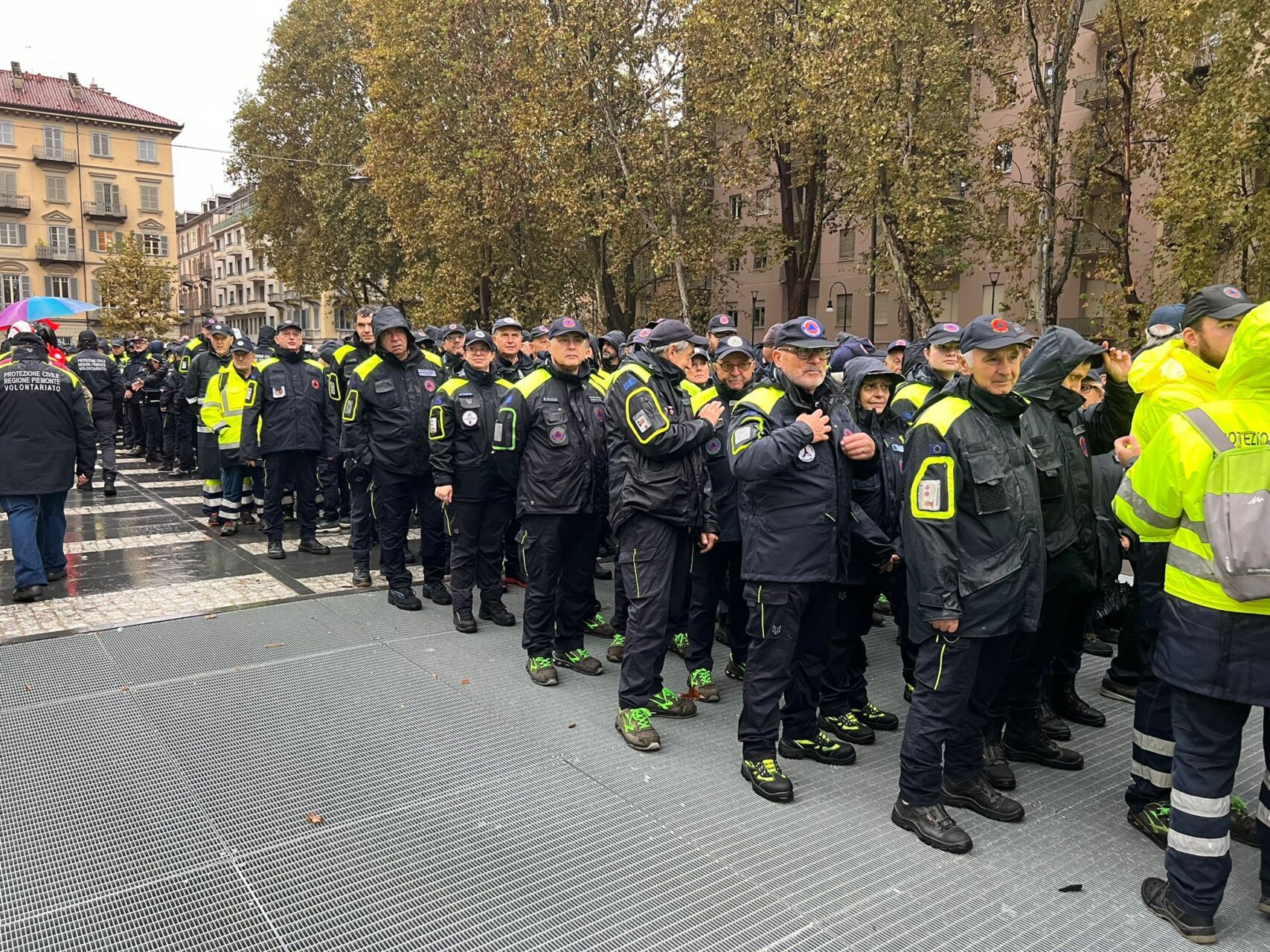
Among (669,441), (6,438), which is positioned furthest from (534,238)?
(669,441)

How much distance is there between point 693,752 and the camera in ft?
14.9

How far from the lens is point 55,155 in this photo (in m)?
58.6

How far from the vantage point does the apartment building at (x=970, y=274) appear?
67.9 ft

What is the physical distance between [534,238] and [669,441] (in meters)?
22.3

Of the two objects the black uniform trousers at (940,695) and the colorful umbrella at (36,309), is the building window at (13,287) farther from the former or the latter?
the black uniform trousers at (940,695)

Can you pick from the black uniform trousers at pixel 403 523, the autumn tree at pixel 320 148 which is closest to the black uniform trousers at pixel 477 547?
the black uniform trousers at pixel 403 523

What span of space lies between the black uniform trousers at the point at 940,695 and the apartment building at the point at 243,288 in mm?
73362

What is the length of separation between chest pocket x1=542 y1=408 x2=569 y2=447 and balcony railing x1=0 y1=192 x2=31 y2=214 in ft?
223

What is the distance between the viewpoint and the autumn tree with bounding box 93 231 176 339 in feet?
136

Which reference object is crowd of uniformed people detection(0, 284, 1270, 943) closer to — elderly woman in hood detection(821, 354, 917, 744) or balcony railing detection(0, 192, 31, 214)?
elderly woman in hood detection(821, 354, 917, 744)

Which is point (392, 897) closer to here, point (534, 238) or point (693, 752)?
point (693, 752)

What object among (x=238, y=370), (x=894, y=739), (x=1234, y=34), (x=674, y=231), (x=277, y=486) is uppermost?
(x=1234, y=34)

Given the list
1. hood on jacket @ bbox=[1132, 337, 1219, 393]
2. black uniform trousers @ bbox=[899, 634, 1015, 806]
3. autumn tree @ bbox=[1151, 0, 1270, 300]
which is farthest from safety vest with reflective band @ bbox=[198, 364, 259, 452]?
autumn tree @ bbox=[1151, 0, 1270, 300]

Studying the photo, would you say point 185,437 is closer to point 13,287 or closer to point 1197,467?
point 1197,467
